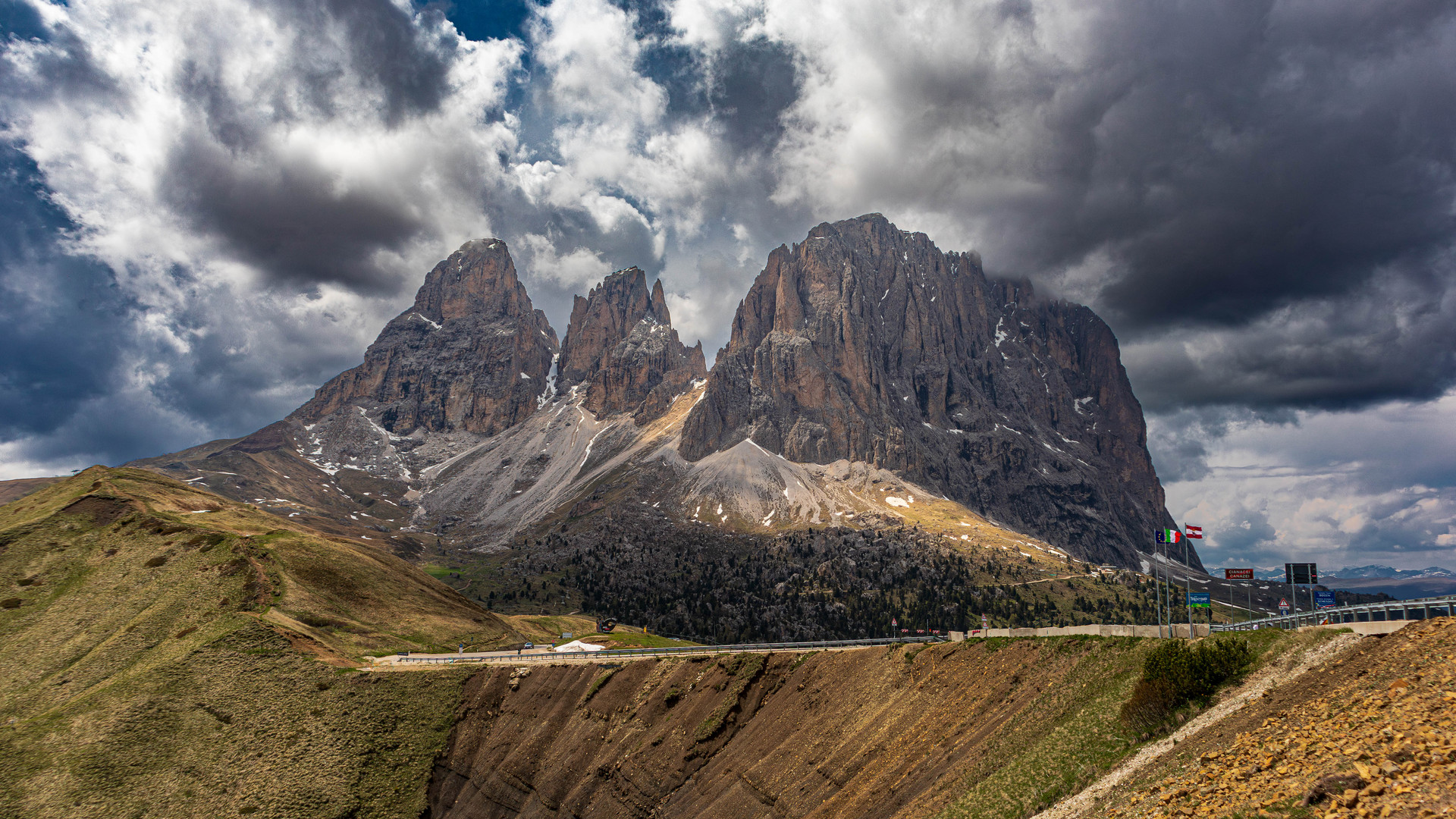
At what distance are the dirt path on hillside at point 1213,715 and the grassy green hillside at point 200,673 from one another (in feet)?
182

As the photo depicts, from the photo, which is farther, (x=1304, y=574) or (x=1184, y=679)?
(x=1304, y=574)

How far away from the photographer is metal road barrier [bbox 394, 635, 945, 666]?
52.6 metres

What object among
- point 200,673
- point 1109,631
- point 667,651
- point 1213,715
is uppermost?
point 1109,631

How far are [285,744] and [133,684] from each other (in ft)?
58.4

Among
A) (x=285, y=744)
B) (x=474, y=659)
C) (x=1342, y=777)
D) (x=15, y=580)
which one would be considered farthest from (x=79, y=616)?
(x=1342, y=777)

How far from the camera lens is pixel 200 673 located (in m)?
68.9

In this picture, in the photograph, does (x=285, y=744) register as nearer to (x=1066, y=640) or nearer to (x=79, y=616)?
(x=79, y=616)

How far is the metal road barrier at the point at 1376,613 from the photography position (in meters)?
25.9

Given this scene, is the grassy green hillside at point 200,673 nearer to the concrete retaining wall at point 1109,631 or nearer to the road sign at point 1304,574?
the concrete retaining wall at point 1109,631

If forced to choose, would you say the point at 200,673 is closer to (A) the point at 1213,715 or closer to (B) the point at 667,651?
(B) the point at 667,651

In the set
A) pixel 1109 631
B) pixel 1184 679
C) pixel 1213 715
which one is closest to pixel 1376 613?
pixel 1184 679

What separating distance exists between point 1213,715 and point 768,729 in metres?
26.5

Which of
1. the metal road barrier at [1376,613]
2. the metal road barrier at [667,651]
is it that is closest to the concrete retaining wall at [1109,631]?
the metal road barrier at [1376,613]

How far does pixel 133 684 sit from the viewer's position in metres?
65.9
